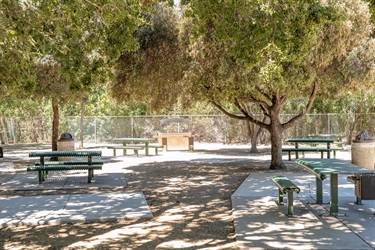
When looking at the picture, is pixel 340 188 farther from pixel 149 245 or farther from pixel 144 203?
pixel 149 245

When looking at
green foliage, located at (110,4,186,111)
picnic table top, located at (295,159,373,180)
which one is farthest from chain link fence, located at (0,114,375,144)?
picnic table top, located at (295,159,373,180)

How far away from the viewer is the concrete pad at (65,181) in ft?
40.1

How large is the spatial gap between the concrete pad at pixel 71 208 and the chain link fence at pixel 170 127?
20732 millimetres

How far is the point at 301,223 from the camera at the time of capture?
748 cm

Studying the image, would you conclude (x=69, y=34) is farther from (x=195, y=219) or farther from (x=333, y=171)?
(x=333, y=171)

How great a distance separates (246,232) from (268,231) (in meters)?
0.32

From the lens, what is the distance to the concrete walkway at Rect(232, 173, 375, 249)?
633 centimetres

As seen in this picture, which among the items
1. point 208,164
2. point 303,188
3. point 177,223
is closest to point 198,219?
point 177,223

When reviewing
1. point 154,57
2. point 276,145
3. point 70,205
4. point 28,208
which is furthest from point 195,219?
point 154,57

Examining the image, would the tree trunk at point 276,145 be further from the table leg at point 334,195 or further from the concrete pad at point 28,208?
the table leg at point 334,195

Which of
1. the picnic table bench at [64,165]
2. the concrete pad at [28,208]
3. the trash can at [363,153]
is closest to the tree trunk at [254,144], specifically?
the trash can at [363,153]

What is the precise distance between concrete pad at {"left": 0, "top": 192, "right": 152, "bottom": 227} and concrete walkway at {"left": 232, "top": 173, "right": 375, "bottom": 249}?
75.4 inches

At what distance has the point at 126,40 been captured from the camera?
12203 millimetres

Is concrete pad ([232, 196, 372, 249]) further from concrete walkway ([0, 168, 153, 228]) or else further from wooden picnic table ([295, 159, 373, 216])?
concrete walkway ([0, 168, 153, 228])
